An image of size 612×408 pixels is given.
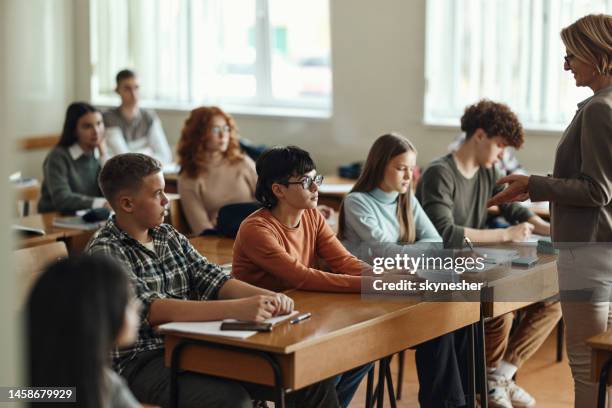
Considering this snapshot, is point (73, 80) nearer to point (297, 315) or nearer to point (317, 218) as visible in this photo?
point (317, 218)

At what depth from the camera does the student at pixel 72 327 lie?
172 cm

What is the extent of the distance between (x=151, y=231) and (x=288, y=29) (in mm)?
4680

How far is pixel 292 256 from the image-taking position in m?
3.23

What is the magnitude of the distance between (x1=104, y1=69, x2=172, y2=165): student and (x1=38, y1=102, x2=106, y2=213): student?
1.27 meters

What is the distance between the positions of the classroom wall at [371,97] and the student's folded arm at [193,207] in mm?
2140

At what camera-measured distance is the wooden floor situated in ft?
13.4

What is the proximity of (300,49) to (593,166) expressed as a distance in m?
4.69

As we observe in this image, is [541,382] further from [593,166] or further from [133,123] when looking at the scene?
[133,123]

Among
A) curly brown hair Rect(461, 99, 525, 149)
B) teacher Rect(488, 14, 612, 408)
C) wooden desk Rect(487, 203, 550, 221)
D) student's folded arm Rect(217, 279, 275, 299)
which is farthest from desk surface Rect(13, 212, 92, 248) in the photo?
teacher Rect(488, 14, 612, 408)

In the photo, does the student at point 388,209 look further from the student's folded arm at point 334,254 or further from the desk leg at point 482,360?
the student's folded arm at point 334,254

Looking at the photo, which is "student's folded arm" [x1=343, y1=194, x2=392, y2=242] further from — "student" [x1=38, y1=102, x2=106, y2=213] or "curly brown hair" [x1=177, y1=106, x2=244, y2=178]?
"student" [x1=38, y1=102, x2=106, y2=213]

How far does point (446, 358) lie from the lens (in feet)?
11.1

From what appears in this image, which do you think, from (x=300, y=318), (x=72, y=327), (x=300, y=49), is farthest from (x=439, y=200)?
(x=300, y=49)

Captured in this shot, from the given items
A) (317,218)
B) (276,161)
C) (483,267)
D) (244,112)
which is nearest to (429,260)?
(483,267)
